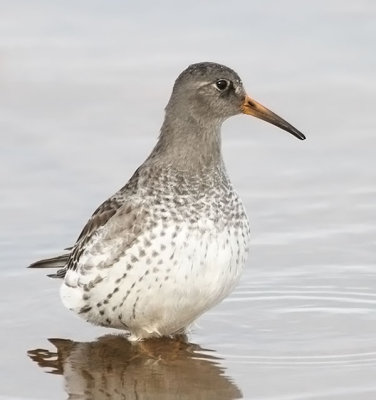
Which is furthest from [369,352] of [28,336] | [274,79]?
[274,79]

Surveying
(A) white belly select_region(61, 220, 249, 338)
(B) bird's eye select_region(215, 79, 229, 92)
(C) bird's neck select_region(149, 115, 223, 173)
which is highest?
(B) bird's eye select_region(215, 79, 229, 92)

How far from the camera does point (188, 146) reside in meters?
11.3

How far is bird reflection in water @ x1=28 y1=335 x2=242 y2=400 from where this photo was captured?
33.6 feet

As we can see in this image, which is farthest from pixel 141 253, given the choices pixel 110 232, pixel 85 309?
pixel 85 309

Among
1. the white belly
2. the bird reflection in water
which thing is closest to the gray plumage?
the white belly

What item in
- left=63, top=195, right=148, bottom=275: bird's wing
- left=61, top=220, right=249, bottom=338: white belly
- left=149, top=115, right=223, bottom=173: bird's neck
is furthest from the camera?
left=149, top=115, right=223, bottom=173: bird's neck

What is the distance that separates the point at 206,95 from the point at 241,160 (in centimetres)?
328

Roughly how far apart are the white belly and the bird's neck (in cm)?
61

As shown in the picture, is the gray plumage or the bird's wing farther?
the bird's wing

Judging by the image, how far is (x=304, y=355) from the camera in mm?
10805

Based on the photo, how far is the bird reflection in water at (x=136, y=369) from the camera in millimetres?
10250

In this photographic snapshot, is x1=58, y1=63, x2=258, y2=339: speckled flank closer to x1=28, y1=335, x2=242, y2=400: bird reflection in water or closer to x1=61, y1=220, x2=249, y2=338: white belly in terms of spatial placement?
x1=61, y1=220, x2=249, y2=338: white belly

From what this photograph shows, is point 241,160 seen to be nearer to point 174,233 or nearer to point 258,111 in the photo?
point 258,111

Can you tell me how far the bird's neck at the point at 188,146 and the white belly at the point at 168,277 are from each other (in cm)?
61
